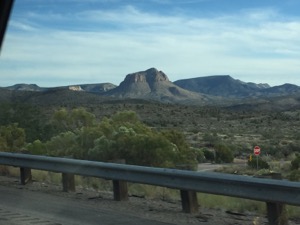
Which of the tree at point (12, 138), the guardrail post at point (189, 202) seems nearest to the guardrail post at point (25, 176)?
the guardrail post at point (189, 202)

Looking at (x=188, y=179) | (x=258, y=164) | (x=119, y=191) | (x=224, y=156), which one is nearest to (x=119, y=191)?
(x=119, y=191)

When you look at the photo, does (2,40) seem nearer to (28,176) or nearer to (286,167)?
(28,176)

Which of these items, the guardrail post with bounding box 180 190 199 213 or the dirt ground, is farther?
the guardrail post with bounding box 180 190 199 213

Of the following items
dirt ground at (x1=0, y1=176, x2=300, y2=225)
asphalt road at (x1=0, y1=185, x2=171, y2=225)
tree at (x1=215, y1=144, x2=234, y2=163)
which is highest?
asphalt road at (x1=0, y1=185, x2=171, y2=225)

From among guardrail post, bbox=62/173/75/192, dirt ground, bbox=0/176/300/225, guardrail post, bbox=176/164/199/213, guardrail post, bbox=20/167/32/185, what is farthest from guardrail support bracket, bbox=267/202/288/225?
guardrail post, bbox=20/167/32/185

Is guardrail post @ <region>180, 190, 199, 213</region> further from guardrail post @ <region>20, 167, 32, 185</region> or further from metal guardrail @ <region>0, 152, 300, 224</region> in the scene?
guardrail post @ <region>20, 167, 32, 185</region>

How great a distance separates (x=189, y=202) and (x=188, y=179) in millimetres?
647

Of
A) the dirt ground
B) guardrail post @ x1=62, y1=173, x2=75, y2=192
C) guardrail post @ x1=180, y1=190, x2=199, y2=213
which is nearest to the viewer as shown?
the dirt ground

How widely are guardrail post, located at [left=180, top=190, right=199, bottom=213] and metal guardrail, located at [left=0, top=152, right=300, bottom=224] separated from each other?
304mm

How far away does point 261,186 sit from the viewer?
8789 millimetres

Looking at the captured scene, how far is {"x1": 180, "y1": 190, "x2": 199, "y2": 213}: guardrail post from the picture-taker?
35.1 ft

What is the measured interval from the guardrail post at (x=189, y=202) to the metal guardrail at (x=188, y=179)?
30 centimetres

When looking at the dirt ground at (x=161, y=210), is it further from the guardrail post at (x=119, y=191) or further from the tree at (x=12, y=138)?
the tree at (x=12, y=138)

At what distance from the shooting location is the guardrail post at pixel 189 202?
1071 centimetres
